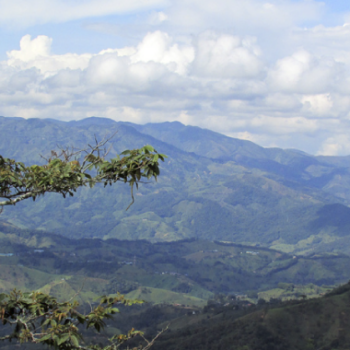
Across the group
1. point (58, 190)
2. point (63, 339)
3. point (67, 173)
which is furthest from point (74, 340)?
point (67, 173)

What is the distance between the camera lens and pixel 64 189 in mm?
13305

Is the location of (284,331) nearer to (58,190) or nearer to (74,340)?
(58,190)

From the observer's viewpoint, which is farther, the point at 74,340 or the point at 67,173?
the point at 67,173

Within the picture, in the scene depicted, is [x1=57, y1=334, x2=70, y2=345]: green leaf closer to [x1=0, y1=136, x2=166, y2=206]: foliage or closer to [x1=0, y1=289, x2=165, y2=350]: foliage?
[x1=0, y1=289, x2=165, y2=350]: foliage

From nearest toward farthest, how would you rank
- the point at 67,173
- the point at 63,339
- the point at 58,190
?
the point at 63,339 → the point at 67,173 → the point at 58,190

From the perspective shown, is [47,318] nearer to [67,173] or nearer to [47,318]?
[47,318]

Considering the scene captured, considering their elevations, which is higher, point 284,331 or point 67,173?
point 67,173

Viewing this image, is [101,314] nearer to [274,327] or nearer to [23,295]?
[23,295]

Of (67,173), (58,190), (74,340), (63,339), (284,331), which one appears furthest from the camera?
(284,331)

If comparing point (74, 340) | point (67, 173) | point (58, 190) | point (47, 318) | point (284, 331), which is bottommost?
point (284, 331)

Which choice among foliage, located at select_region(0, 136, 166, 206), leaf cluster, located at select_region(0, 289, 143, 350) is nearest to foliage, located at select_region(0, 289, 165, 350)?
leaf cluster, located at select_region(0, 289, 143, 350)

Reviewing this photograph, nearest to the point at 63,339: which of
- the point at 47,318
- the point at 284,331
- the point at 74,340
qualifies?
the point at 74,340

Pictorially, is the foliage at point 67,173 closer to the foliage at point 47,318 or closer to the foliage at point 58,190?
the foliage at point 58,190

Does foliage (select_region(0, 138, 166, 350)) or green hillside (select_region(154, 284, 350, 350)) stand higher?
foliage (select_region(0, 138, 166, 350))
